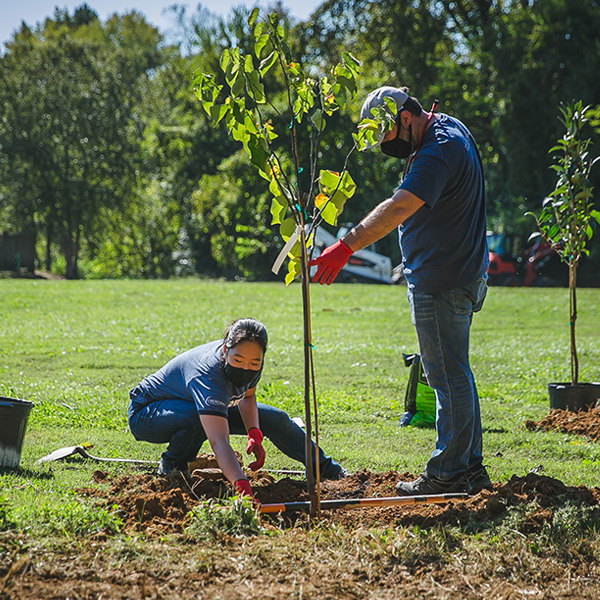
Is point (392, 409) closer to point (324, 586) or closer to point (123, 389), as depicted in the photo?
point (123, 389)

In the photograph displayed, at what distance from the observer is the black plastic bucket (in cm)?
438

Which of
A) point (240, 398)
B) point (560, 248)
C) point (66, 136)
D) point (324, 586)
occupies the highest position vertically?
point (66, 136)

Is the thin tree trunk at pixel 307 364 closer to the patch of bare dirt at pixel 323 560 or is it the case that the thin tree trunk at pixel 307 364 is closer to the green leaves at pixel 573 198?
the patch of bare dirt at pixel 323 560

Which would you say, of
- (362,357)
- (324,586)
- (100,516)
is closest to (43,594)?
(100,516)

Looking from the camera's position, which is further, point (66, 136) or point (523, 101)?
Result: point (66, 136)

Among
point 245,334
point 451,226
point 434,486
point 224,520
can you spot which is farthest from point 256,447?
point 451,226

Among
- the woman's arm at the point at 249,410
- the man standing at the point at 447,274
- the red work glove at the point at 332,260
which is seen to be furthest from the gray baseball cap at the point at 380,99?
the woman's arm at the point at 249,410

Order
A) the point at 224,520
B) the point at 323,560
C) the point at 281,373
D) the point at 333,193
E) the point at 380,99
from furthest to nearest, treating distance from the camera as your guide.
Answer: the point at 281,373 < the point at 380,99 < the point at 333,193 < the point at 224,520 < the point at 323,560

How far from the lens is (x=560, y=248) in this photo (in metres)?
6.89

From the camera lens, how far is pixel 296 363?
30.8 feet

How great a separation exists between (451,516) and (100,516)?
1578mm

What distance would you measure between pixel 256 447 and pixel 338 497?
19.6 inches

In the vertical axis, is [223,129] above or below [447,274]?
above

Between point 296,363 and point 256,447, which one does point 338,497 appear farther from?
point 296,363
